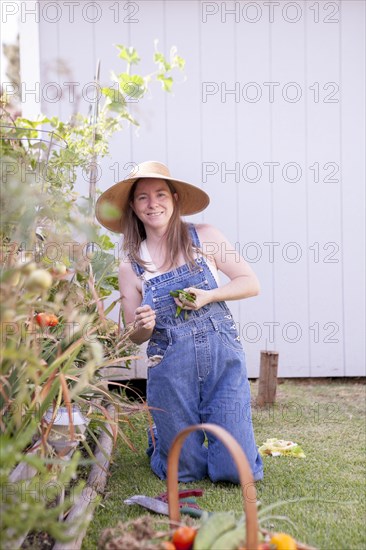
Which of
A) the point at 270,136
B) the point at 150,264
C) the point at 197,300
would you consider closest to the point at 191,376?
the point at 197,300

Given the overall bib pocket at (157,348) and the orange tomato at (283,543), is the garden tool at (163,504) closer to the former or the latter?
the overall bib pocket at (157,348)

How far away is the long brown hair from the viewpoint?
10.7 ft

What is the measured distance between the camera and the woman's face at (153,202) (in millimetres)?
3252

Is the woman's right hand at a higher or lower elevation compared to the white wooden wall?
lower

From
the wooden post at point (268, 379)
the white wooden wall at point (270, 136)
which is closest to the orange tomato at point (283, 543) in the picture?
the wooden post at point (268, 379)

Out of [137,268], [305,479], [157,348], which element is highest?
[137,268]

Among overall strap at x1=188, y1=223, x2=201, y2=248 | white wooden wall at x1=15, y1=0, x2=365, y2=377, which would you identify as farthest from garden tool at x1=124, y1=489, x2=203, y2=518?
white wooden wall at x1=15, y1=0, x2=365, y2=377

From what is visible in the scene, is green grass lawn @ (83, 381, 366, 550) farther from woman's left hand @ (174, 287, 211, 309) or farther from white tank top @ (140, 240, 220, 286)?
white tank top @ (140, 240, 220, 286)

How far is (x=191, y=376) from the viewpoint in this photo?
3.17 metres

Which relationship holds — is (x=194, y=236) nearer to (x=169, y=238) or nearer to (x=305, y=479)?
(x=169, y=238)

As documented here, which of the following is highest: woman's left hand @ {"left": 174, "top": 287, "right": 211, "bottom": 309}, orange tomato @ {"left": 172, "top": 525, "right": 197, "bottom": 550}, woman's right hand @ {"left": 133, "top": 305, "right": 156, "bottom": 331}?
woman's left hand @ {"left": 174, "top": 287, "right": 211, "bottom": 309}

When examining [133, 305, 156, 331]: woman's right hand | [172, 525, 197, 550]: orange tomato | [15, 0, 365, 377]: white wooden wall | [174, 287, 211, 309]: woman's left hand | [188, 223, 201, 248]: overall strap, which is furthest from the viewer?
[15, 0, 365, 377]: white wooden wall

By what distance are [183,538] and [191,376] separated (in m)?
1.59

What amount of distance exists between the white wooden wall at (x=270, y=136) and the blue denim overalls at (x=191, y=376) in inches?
78.7
